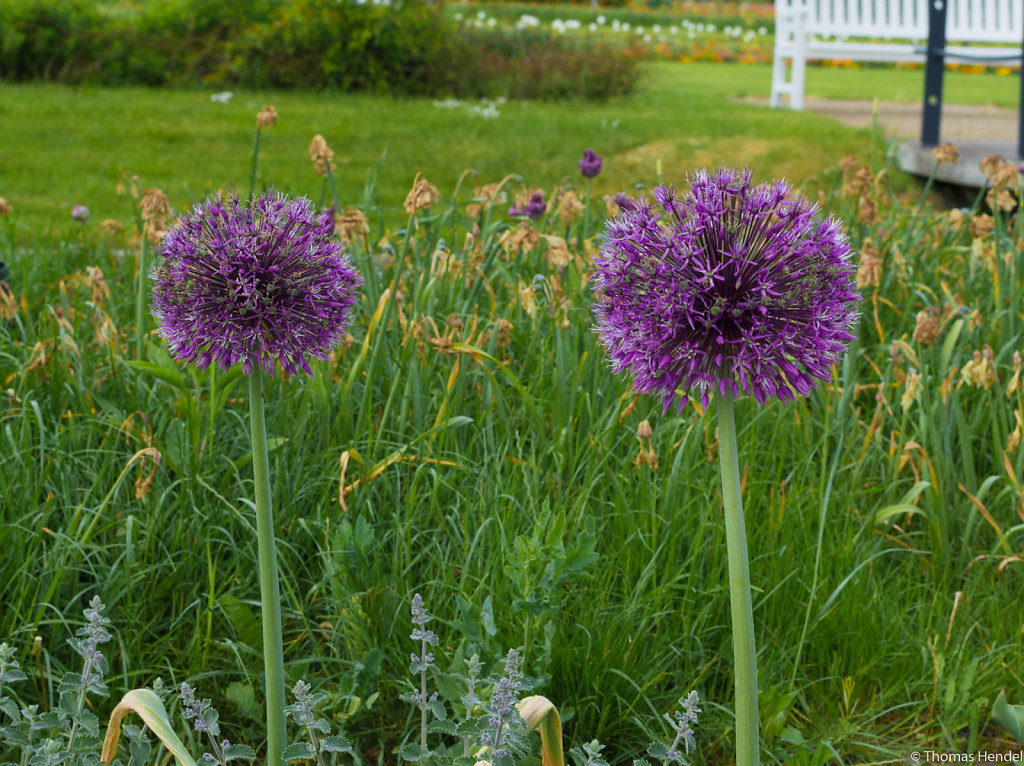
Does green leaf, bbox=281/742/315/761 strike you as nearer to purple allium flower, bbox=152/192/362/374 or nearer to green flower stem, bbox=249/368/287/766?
green flower stem, bbox=249/368/287/766

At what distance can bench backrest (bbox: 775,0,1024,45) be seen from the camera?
38.1 feet

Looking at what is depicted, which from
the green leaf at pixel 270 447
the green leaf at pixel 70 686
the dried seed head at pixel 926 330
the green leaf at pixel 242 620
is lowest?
the green leaf at pixel 242 620

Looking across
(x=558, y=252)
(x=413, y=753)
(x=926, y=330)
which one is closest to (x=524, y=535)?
(x=413, y=753)

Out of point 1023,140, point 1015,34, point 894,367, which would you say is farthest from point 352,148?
point 1015,34

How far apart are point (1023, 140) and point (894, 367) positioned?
4552 mm

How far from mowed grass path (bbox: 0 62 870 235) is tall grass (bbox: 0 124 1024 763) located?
3740 millimetres

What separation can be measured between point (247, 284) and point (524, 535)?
34.6 inches

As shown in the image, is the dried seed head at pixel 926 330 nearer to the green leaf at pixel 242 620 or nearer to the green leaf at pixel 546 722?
the green leaf at pixel 546 722

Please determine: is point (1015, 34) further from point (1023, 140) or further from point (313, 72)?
point (313, 72)

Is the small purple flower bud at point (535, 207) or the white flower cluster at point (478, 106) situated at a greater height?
the white flower cluster at point (478, 106)

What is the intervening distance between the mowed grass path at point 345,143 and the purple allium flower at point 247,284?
4.79 m

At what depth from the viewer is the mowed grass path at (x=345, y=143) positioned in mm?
7305

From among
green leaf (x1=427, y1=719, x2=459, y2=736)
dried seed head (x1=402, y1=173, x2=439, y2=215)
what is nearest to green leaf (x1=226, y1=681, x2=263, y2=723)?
green leaf (x1=427, y1=719, x2=459, y2=736)

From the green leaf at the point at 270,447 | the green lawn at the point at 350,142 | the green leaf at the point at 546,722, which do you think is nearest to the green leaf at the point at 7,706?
the green leaf at the point at 546,722
